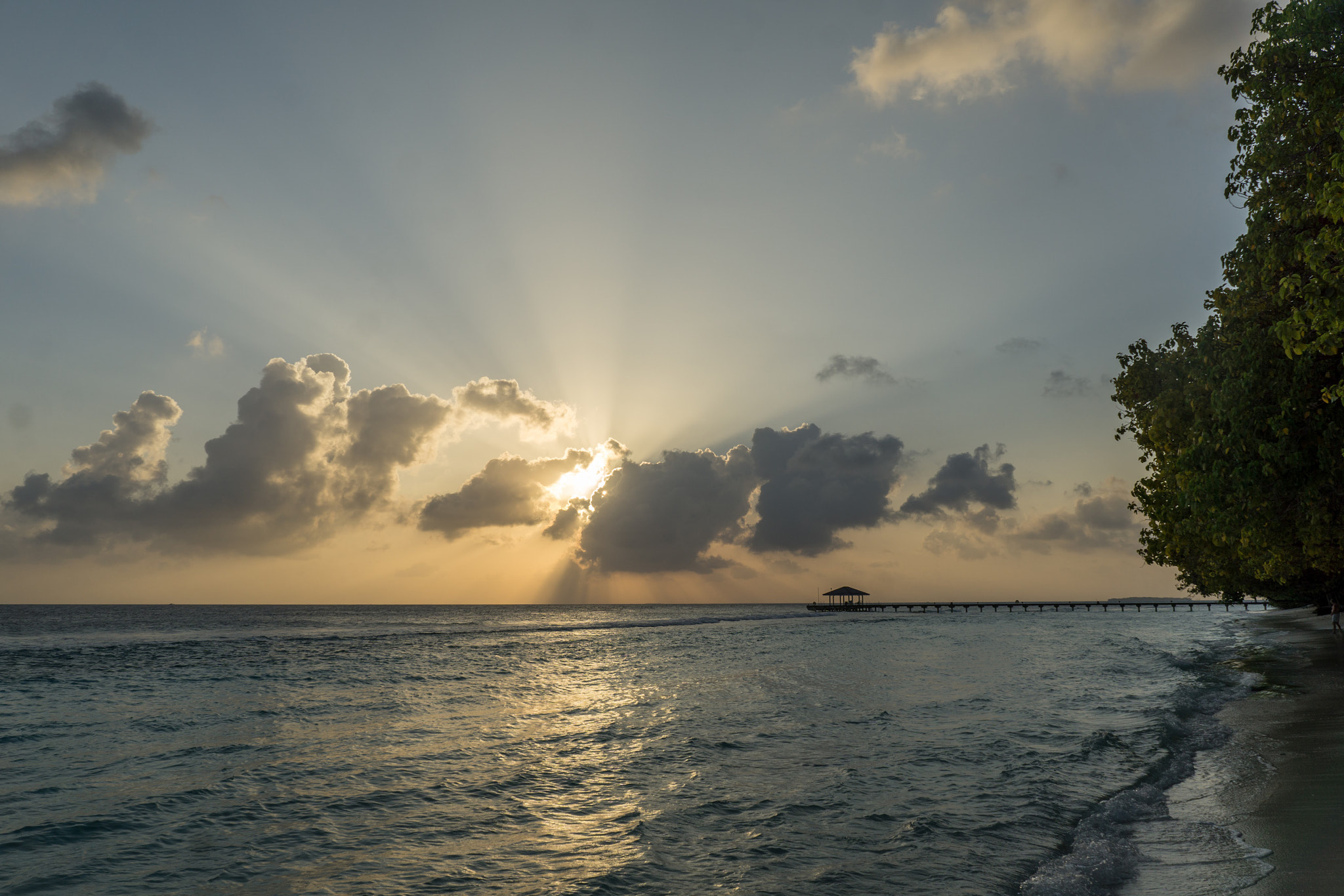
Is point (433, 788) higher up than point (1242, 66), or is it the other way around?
point (1242, 66)

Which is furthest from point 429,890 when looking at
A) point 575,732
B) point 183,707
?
point 183,707

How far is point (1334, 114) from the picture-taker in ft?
45.6

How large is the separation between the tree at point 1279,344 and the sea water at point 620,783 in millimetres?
5405

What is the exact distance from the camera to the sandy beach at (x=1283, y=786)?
25.9 ft

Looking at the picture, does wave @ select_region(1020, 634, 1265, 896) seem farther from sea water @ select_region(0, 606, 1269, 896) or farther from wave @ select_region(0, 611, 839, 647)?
wave @ select_region(0, 611, 839, 647)

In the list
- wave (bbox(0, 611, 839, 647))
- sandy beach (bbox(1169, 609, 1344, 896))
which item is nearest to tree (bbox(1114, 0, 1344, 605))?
sandy beach (bbox(1169, 609, 1344, 896))

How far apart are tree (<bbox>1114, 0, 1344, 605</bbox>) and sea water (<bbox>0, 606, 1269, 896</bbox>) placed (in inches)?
213

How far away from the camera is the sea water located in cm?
945

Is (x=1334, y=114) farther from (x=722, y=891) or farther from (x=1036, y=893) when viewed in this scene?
(x=722, y=891)

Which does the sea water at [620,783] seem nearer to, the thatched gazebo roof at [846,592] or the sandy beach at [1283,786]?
the sandy beach at [1283,786]

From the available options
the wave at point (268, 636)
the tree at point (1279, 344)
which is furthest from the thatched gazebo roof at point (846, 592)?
the tree at point (1279, 344)

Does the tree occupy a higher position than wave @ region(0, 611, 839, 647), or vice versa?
the tree

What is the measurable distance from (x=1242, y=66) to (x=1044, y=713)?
17202mm

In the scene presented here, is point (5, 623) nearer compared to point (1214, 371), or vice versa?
point (1214, 371)
